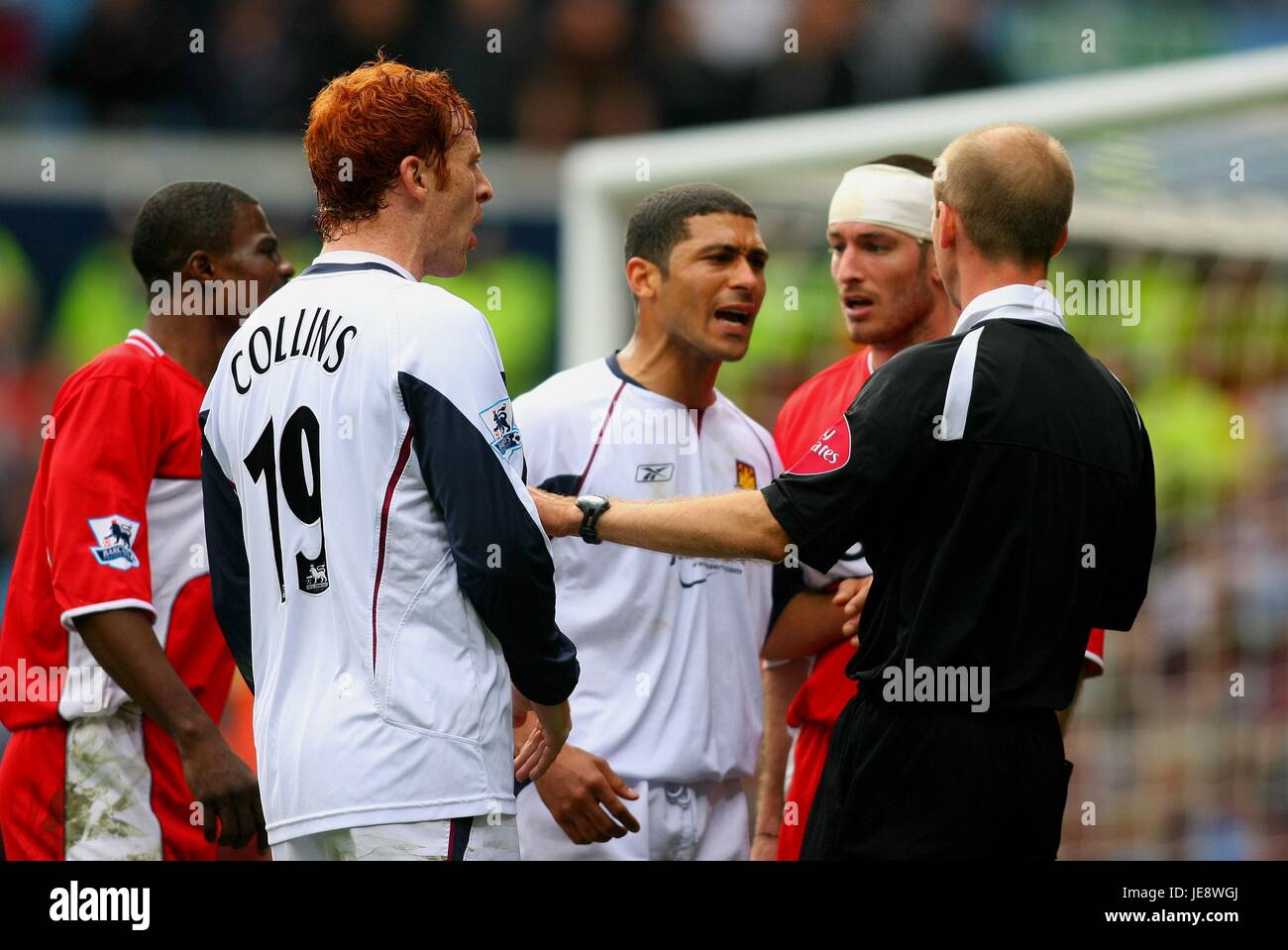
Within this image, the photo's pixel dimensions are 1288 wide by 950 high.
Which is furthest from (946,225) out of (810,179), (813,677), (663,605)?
(810,179)

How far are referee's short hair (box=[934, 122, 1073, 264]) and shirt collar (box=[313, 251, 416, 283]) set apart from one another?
108cm

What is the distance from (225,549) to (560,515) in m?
0.66

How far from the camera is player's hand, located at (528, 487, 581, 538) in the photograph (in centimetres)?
340

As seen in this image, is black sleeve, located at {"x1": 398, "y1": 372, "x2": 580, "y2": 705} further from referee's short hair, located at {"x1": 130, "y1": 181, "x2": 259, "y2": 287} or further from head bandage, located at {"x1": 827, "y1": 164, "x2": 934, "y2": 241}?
head bandage, located at {"x1": 827, "y1": 164, "x2": 934, "y2": 241}

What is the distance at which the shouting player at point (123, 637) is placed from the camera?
3529 mm

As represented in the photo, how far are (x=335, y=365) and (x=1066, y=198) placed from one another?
1439 mm

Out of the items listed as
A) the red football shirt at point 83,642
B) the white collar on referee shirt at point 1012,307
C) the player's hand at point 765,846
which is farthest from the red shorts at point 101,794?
the white collar on referee shirt at point 1012,307

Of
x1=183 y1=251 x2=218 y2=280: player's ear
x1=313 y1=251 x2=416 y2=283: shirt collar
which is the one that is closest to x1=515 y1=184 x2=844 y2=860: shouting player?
x1=183 y1=251 x2=218 y2=280: player's ear

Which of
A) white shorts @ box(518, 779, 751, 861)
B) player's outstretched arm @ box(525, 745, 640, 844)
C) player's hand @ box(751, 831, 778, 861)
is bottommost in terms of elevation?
player's hand @ box(751, 831, 778, 861)

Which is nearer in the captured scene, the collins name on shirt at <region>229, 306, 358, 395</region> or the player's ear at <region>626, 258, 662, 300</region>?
the collins name on shirt at <region>229, 306, 358, 395</region>

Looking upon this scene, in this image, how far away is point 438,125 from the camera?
3139 millimetres

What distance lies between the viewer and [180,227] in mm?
3949

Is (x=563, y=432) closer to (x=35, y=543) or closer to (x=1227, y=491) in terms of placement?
(x=35, y=543)

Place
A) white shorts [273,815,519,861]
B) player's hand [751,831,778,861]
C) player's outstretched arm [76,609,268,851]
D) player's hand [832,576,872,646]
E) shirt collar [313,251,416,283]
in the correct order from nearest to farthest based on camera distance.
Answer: white shorts [273,815,519,861] → shirt collar [313,251,416,283] → player's outstretched arm [76,609,268,851] → player's hand [832,576,872,646] → player's hand [751,831,778,861]
